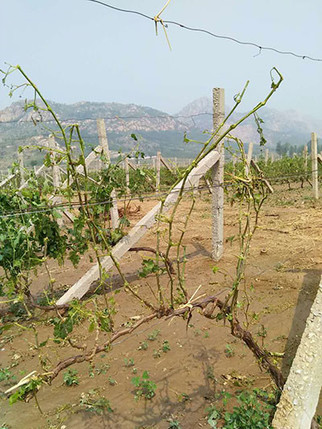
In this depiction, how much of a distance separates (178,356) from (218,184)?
2.47 metres

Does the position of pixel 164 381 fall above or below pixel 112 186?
below

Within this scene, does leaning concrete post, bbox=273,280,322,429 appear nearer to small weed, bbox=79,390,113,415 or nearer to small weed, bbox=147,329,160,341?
small weed, bbox=79,390,113,415

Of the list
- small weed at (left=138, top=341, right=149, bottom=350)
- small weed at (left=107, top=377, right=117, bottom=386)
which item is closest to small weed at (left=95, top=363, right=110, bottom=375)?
small weed at (left=107, top=377, right=117, bottom=386)

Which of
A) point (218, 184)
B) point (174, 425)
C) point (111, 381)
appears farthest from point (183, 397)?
point (218, 184)

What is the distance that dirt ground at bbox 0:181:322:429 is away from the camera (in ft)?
7.59

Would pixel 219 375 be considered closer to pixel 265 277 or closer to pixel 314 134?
pixel 265 277

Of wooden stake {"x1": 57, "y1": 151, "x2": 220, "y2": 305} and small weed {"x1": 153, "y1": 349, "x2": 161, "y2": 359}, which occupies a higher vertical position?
wooden stake {"x1": 57, "y1": 151, "x2": 220, "y2": 305}

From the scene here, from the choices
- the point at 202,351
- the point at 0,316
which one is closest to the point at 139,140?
the point at 202,351

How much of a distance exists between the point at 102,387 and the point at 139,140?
2.16 meters

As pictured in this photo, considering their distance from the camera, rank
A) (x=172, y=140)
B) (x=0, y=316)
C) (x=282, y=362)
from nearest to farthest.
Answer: (x=282, y=362) → (x=0, y=316) → (x=172, y=140)

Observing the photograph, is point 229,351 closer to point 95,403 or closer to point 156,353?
point 156,353

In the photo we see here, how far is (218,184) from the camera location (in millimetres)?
4559

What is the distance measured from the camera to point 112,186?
3.51 metres

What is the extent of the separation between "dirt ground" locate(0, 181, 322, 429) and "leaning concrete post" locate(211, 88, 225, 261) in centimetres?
31
